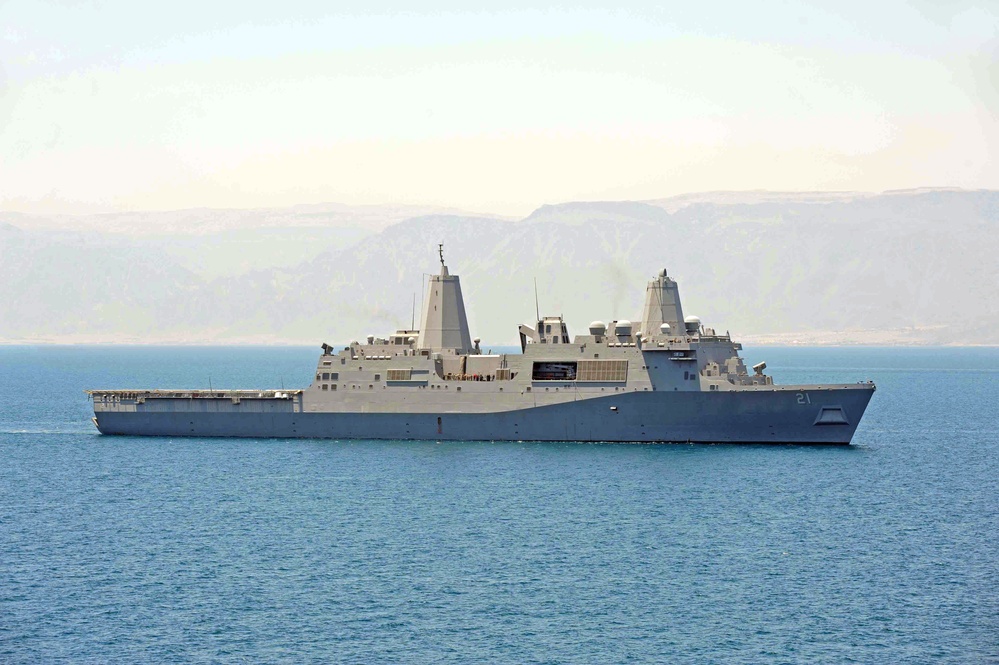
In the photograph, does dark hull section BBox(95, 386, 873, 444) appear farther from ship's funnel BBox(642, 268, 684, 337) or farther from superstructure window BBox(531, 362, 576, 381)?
ship's funnel BBox(642, 268, 684, 337)

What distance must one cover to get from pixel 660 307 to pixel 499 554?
2336cm

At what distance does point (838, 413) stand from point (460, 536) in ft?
69.8

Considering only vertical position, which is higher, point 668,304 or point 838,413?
point 668,304

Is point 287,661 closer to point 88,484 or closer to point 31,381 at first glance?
point 88,484

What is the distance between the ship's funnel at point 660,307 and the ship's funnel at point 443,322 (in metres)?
8.27

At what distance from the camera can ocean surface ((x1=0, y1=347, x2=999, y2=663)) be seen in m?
26.2

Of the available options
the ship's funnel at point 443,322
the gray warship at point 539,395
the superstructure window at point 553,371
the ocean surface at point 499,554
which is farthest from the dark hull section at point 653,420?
the ship's funnel at point 443,322

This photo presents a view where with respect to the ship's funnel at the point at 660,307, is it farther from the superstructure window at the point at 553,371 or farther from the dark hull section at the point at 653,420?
the dark hull section at the point at 653,420

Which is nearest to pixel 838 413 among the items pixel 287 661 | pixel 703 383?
pixel 703 383

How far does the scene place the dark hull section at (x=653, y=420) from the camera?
50.0 meters

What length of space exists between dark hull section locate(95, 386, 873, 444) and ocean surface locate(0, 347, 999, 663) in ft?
2.50

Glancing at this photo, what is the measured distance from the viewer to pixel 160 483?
44906mm

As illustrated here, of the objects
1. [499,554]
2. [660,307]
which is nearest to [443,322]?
[660,307]

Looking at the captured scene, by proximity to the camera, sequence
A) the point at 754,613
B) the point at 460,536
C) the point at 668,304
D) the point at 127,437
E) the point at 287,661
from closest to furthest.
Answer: the point at 287,661, the point at 754,613, the point at 460,536, the point at 668,304, the point at 127,437
